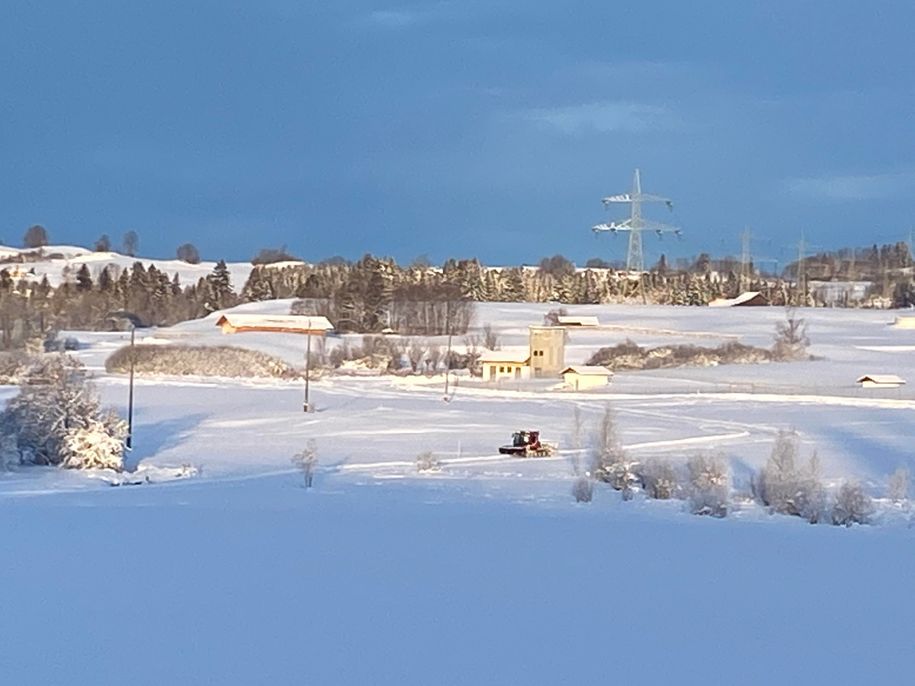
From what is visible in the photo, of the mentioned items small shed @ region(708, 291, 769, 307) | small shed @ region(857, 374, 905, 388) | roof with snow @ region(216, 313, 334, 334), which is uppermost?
small shed @ region(708, 291, 769, 307)

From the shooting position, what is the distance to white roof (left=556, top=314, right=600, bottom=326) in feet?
245

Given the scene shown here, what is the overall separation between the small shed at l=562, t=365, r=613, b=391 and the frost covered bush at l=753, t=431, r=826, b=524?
26.8 m

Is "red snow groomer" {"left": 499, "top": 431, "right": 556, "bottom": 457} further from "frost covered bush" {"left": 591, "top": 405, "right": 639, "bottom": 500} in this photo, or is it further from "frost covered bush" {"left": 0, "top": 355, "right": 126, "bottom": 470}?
"frost covered bush" {"left": 0, "top": 355, "right": 126, "bottom": 470}

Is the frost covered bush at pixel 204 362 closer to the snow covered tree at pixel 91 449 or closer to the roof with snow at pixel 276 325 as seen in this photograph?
the roof with snow at pixel 276 325

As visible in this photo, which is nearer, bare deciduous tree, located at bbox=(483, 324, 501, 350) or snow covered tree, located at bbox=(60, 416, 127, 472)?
snow covered tree, located at bbox=(60, 416, 127, 472)

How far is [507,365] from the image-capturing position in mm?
52562

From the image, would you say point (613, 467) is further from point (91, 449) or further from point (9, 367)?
point (9, 367)

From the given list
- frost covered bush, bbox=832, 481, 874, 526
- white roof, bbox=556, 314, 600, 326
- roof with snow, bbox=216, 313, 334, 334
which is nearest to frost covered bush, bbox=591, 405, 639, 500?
frost covered bush, bbox=832, 481, 874, 526

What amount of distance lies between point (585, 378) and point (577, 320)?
99.0 feet

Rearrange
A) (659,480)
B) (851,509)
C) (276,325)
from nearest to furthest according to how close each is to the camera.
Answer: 1. (851,509)
2. (659,480)
3. (276,325)

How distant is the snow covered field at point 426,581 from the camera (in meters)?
7.15

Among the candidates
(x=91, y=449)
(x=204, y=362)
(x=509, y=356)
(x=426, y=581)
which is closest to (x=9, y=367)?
(x=204, y=362)

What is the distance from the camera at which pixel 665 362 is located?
58781 millimetres

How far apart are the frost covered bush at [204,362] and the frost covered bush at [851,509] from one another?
127ft
